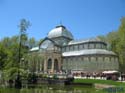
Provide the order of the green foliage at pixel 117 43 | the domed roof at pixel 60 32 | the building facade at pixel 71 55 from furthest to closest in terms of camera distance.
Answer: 1. the domed roof at pixel 60 32
2. the building facade at pixel 71 55
3. the green foliage at pixel 117 43

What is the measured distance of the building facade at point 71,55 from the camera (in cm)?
7450

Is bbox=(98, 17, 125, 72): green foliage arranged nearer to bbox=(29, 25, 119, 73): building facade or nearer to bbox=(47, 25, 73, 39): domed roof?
bbox=(29, 25, 119, 73): building facade

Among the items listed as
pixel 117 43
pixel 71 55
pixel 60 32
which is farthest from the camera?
pixel 60 32

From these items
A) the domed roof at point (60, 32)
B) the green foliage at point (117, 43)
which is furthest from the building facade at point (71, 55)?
the green foliage at point (117, 43)

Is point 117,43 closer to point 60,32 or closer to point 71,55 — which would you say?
point 71,55

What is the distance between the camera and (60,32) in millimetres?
92750

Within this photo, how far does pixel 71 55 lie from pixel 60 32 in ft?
47.7

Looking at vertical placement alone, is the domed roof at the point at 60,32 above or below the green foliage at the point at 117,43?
above

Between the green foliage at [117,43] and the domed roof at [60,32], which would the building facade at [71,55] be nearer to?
the domed roof at [60,32]

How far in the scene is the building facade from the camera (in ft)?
244

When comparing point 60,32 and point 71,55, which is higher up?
point 60,32

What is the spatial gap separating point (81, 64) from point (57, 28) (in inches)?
906

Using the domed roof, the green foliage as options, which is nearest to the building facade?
the domed roof

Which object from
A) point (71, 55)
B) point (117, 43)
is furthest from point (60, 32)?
point (117, 43)
